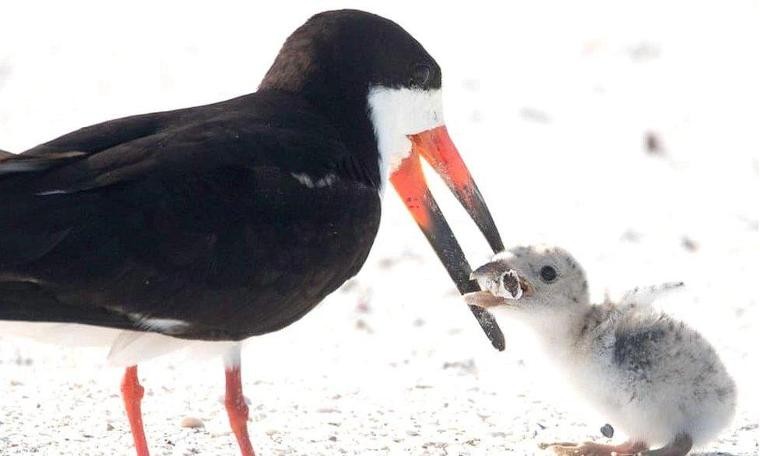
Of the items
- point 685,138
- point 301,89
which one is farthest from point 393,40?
point 685,138

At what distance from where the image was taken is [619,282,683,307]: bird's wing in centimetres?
618

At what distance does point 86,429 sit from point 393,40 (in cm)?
206

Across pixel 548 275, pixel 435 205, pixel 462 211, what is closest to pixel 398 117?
pixel 435 205

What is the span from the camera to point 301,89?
633 centimetres

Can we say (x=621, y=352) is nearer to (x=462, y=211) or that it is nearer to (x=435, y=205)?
(x=435, y=205)

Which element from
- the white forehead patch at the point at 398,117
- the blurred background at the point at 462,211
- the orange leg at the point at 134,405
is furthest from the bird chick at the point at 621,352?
the orange leg at the point at 134,405

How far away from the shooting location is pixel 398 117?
21.3 ft

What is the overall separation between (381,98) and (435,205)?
66 cm

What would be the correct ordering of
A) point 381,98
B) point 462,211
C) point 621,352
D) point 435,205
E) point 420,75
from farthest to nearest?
point 462,211 → point 435,205 → point 420,75 → point 381,98 → point 621,352

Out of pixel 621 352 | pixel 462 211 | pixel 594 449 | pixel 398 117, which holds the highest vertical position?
pixel 462 211

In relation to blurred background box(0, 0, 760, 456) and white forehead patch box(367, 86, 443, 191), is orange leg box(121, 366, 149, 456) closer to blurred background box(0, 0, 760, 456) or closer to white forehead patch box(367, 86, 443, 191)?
blurred background box(0, 0, 760, 456)

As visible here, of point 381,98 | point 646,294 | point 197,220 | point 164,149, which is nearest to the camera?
point 197,220

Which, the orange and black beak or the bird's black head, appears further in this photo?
the orange and black beak

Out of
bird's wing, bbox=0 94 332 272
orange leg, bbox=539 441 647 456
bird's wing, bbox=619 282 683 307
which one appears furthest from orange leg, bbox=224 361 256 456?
bird's wing, bbox=619 282 683 307
